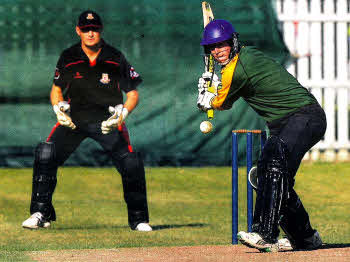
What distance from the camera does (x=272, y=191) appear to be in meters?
6.29

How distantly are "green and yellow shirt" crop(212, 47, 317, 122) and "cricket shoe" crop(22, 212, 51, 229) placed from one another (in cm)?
261

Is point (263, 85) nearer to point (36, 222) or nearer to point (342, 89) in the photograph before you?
point (36, 222)

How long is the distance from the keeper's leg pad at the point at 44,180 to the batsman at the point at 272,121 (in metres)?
2.24

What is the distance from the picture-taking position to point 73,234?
8336 mm

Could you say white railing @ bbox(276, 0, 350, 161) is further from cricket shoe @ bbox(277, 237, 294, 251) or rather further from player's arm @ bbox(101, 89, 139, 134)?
cricket shoe @ bbox(277, 237, 294, 251)

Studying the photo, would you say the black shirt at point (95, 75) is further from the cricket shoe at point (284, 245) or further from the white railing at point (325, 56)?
the white railing at point (325, 56)

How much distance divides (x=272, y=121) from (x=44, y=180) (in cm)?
278

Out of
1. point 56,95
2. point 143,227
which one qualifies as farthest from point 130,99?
point 143,227

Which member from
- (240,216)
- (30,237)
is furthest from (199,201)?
(30,237)

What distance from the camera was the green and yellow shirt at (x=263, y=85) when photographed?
21.3 feet

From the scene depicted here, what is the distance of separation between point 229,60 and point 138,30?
625 centimetres

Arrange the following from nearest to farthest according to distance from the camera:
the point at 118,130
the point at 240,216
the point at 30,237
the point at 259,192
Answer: the point at 259,192 → the point at 30,237 → the point at 118,130 → the point at 240,216

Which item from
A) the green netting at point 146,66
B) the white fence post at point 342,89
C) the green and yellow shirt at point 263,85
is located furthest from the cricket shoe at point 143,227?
the white fence post at point 342,89

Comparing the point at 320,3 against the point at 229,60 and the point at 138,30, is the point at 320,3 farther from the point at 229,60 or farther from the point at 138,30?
the point at 229,60
